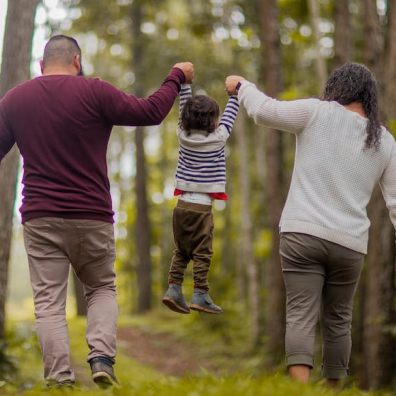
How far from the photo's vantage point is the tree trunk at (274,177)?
14383 mm

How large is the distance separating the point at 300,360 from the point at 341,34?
9.40 m

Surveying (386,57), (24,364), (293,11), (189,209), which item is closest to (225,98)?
(293,11)

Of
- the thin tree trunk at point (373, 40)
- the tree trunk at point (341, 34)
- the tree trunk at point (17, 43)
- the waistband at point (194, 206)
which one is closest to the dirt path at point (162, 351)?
the tree trunk at point (341, 34)

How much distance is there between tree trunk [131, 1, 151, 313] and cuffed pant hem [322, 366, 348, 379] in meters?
17.1

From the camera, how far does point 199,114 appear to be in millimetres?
5656

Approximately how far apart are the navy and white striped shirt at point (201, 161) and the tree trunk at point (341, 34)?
25.3 feet

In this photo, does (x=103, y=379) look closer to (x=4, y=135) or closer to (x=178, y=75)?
(x=4, y=135)

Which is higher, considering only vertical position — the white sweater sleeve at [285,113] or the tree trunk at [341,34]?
the tree trunk at [341,34]

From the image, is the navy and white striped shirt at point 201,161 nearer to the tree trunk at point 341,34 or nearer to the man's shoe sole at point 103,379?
the man's shoe sole at point 103,379

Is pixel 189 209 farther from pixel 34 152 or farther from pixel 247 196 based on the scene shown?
pixel 247 196

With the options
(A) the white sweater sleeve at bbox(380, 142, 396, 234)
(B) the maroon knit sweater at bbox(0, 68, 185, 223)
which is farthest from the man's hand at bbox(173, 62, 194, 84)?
(A) the white sweater sleeve at bbox(380, 142, 396, 234)

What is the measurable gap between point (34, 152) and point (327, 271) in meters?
2.09

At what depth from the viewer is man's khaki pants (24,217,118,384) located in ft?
16.8

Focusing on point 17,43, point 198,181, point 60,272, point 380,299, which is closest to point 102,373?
point 60,272
